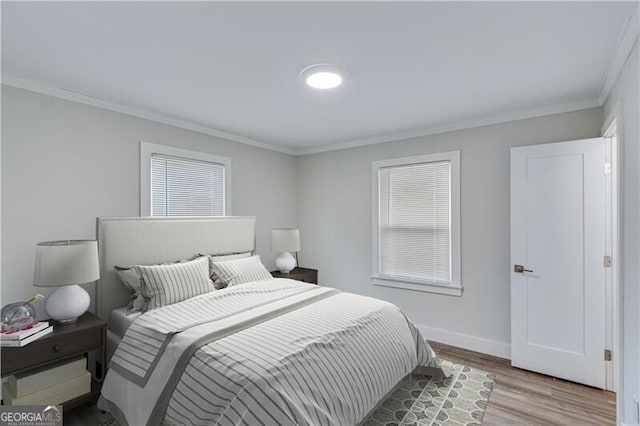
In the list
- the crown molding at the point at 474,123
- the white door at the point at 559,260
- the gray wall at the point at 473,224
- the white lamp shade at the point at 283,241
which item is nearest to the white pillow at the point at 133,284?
the white lamp shade at the point at 283,241

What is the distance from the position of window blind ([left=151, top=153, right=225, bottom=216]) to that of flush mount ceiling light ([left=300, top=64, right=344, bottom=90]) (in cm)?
183

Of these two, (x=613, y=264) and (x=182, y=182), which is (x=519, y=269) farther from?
(x=182, y=182)

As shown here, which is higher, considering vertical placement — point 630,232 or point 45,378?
point 630,232

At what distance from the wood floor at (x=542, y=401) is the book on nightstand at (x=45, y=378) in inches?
114

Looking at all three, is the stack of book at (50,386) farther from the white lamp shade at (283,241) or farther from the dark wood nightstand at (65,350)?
the white lamp shade at (283,241)

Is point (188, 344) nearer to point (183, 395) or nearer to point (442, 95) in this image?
point (183, 395)

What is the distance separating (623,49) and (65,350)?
12.9ft

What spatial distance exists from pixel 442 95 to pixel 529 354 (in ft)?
8.16

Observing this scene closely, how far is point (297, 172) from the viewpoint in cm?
487

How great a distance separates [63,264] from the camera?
2102 mm

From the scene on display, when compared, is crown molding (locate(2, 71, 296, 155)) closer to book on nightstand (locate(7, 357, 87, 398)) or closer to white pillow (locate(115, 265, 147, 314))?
white pillow (locate(115, 265, 147, 314))

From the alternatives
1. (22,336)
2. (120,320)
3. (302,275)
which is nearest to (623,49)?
(302,275)

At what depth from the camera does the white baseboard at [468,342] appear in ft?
10.4

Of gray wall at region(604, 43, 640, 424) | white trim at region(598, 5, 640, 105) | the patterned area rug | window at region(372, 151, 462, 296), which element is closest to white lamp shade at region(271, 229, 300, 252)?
window at region(372, 151, 462, 296)
